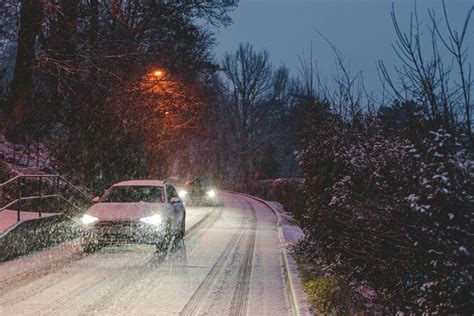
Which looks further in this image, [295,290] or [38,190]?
[38,190]

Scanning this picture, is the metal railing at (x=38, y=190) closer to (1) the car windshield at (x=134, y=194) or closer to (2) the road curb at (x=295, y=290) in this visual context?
(1) the car windshield at (x=134, y=194)

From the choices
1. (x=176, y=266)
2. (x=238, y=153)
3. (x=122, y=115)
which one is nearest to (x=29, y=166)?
(x=122, y=115)

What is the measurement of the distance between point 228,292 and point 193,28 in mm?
22208

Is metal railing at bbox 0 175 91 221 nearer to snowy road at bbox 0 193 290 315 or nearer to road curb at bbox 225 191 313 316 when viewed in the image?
snowy road at bbox 0 193 290 315

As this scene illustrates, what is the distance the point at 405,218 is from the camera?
5.15m

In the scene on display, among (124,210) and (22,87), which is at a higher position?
(22,87)

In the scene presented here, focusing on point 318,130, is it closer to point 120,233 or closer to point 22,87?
point 120,233

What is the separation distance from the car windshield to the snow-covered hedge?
4.87 m

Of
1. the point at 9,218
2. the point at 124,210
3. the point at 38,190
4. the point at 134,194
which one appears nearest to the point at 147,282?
the point at 124,210

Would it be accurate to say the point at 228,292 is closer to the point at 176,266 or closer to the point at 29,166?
the point at 176,266

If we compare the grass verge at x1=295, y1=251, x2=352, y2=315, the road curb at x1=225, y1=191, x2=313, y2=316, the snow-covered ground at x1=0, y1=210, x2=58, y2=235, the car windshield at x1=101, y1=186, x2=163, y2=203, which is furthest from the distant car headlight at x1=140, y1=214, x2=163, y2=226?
the grass verge at x1=295, y1=251, x2=352, y2=315

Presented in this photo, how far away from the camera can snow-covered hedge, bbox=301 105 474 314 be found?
4.20 meters

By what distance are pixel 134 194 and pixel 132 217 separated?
69.2 inches

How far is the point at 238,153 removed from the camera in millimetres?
66000
